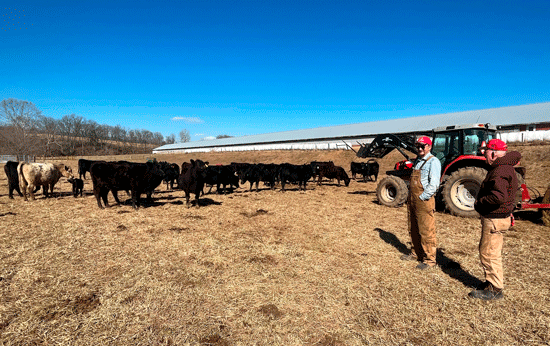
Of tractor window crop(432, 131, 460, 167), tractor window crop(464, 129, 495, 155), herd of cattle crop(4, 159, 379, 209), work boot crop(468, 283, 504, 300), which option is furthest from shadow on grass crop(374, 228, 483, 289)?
herd of cattle crop(4, 159, 379, 209)

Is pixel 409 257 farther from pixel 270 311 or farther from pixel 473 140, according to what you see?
pixel 473 140

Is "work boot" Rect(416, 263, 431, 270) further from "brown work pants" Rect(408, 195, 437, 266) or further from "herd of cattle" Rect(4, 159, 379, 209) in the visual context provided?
"herd of cattle" Rect(4, 159, 379, 209)

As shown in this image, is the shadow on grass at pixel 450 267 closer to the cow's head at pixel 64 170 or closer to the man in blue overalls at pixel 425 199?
the man in blue overalls at pixel 425 199

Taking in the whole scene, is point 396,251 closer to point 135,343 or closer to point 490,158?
point 490,158

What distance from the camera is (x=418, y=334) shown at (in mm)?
2748

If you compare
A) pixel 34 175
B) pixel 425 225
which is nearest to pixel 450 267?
pixel 425 225

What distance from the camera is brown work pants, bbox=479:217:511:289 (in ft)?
10.7

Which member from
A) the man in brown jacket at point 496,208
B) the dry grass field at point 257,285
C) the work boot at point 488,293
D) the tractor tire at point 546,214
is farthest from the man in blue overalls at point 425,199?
the tractor tire at point 546,214

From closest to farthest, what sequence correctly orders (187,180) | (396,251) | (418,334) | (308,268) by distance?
(418,334) → (308,268) → (396,251) → (187,180)

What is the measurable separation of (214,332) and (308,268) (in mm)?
2044

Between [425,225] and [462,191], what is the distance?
15.4 ft

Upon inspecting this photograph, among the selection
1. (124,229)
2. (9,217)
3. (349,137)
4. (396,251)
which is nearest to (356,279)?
(396,251)

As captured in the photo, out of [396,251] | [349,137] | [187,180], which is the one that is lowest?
[396,251]

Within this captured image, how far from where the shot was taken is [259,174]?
48.9 feet
